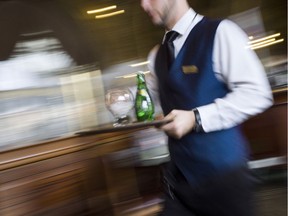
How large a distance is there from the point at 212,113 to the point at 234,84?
122mm

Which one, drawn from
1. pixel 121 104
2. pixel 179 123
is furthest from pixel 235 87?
pixel 121 104

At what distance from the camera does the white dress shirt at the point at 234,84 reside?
Answer: 1.36m

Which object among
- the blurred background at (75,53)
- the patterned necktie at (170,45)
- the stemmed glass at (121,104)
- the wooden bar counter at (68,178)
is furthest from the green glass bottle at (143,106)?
→ the blurred background at (75,53)

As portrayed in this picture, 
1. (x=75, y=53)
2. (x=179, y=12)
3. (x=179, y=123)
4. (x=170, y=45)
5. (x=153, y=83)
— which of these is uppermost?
(x=75, y=53)

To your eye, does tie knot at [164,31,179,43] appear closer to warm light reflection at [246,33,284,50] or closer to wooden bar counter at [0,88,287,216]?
wooden bar counter at [0,88,287,216]

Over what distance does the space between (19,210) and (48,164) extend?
1.15 feet

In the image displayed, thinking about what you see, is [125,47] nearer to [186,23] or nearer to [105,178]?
[105,178]

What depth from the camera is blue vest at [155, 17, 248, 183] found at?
4.57 feet

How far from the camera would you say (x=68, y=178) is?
2713 mm

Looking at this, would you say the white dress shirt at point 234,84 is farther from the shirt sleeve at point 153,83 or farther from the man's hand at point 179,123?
the shirt sleeve at point 153,83

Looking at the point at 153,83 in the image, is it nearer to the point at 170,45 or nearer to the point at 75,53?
the point at 170,45

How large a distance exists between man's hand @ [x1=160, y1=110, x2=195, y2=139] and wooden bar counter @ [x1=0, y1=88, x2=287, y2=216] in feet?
4.16

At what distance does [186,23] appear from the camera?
1524mm

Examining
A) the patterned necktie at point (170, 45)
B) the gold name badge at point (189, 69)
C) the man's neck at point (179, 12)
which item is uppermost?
the man's neck at point (179, 12)
